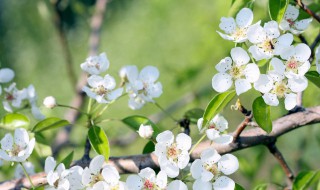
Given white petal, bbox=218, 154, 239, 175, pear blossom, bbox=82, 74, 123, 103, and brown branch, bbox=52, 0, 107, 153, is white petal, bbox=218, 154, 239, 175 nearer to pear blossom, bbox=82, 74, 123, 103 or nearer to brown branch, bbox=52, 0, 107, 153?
pear blossom, bbox=82, 74, 123, 103

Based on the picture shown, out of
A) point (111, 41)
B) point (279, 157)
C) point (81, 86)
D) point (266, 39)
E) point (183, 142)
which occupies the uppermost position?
point (266, 39)

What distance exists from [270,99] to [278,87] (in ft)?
0.14

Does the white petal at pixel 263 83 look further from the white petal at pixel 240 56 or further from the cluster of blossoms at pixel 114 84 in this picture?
the cluster of blossoms at pixel 114 84

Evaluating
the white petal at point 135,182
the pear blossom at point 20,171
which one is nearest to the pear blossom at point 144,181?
the white petal at point 135,182

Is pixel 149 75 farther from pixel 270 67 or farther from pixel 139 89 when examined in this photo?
pixel 270 67

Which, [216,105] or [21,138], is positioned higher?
[216,105]

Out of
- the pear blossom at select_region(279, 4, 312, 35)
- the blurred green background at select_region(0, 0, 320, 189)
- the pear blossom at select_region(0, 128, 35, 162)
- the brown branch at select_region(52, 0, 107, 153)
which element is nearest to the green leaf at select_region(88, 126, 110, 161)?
the pear blossom at select_region(0, 128, 35, 162)

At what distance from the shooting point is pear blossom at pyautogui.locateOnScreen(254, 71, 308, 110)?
3.51ft

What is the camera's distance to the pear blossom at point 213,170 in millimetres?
1072

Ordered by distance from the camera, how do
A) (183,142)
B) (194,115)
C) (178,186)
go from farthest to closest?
(194,115) < (183,142) < (178,186)

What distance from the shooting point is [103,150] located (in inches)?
46.1

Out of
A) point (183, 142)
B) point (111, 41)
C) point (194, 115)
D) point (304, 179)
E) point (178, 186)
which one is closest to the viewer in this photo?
point (178, 186)

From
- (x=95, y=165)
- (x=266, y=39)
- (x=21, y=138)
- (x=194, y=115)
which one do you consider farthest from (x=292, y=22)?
(x=21, y=138)

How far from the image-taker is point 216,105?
1.10 metres
